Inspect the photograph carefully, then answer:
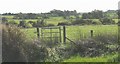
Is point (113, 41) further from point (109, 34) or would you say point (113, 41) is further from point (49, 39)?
point (49, 39)

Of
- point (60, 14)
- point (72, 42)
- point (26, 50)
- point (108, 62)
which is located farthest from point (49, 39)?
point (60, 14)

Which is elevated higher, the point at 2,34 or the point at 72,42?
the point at 2,34

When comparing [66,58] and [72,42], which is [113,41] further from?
[66,58]

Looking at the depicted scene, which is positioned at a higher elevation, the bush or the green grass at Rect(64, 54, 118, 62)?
the bush

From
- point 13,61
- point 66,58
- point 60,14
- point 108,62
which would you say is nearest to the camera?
point 13,61

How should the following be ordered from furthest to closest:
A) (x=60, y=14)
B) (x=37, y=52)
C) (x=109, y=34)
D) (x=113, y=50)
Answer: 1. (x=60, y=14)
2. (x=109, y=34)
3. (x=113, y=50)
4. (x=37, y=52)

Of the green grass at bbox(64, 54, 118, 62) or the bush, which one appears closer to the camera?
the bush

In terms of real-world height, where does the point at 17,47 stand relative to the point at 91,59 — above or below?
above

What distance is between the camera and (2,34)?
12625mm

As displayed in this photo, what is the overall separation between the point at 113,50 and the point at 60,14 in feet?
126

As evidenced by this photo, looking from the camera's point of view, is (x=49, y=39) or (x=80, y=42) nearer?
(x=80, y=42)

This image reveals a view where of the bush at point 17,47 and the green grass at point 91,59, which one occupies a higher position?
the bush at point 17,47

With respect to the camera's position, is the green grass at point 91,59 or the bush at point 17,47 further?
the green grass at point 91,59

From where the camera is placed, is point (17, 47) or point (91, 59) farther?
point (91, 59)
